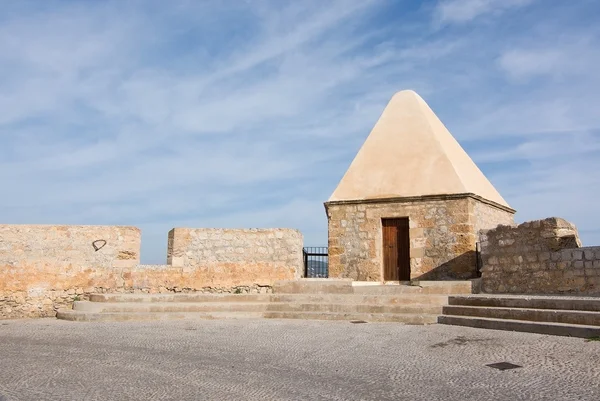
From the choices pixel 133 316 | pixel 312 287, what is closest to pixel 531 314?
pixel 312 287

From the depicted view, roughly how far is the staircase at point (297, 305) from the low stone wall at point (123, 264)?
61 cm

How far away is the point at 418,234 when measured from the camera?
46.5 ft

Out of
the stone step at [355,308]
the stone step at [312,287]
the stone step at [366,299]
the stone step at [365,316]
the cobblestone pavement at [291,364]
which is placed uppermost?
the stone step at [312,287]

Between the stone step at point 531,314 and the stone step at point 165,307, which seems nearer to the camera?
the stone step at point 531,314

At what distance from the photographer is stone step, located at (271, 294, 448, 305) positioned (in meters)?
9.15

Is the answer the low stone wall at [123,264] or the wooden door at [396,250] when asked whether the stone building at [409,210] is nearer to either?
the wooden door at [396,250]

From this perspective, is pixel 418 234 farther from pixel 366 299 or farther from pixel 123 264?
pixel 123 264

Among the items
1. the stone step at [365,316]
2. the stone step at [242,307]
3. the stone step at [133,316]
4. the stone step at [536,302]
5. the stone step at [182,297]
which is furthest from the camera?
the stone step at [182,297]

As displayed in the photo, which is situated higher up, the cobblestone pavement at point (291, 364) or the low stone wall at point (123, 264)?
the low stone wall at point (123, 264)

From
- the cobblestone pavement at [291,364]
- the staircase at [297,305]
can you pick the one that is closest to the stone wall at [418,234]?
the staircase at [297,305]

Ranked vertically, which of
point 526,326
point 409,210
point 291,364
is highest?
point 409,210

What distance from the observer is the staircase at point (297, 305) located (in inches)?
344

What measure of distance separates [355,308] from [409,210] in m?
6.00

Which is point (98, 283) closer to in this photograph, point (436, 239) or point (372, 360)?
point (372, 360)
